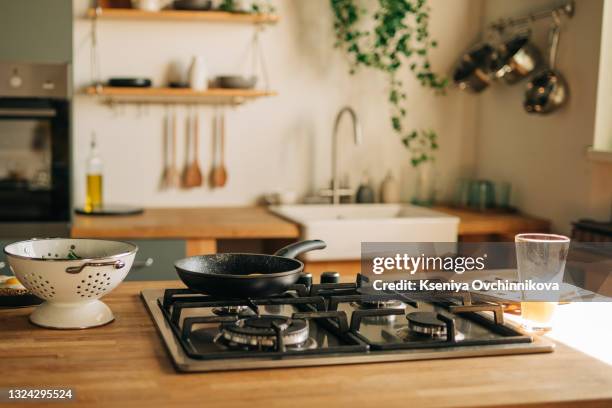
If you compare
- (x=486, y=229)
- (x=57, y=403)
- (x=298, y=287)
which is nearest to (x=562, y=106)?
(x=486, y=229)

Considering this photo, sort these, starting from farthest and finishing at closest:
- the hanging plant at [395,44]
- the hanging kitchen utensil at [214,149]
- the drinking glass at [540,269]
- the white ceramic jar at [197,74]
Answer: the hanging kitchen utensil at [214,149] < the hanging plant at [395,44] < the white ceramic jar at [197,74] < the drinking glass at [540,269]

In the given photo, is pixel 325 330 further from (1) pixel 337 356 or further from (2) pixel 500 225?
(2) pixel 500 225

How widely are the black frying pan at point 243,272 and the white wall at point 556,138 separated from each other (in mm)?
1867

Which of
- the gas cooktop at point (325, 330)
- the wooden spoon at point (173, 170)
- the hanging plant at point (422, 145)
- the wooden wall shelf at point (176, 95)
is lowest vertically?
the gas cooktop at point (325, 330)

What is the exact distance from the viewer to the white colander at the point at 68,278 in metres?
1.39

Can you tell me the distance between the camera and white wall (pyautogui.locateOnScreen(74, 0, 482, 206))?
3631 mm

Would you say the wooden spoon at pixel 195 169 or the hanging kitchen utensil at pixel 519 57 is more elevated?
the hanging kitchen utensil at pixel 519 57

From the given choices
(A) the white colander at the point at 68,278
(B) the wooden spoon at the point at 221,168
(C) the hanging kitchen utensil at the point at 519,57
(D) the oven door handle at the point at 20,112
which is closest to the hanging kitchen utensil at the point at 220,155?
(B) the wooden spoon at the point at 221,168

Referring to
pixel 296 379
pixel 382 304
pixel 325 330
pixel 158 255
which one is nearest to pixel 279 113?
pixel 158 255

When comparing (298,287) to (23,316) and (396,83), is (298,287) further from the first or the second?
(396,83)

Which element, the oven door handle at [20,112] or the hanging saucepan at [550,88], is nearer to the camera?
the oven door handle at [20,112]

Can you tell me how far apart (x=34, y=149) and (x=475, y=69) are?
197cm

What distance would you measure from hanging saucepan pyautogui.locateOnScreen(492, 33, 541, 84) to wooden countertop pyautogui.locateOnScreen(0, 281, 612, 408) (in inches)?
87.6

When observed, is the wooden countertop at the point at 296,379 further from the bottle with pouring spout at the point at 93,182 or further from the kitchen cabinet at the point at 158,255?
the bottle with pouring spout at the point at 93,182
